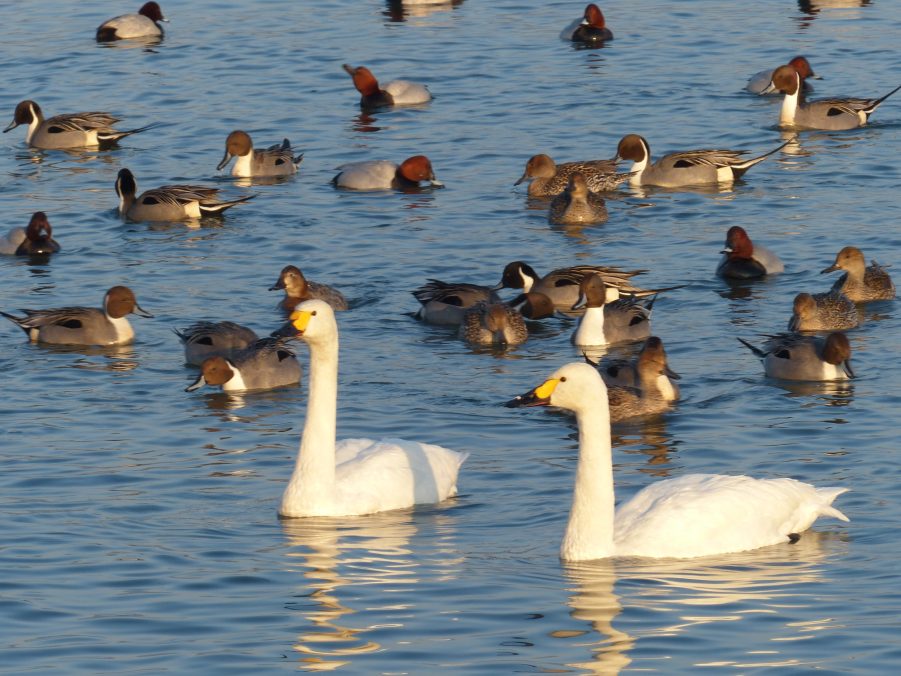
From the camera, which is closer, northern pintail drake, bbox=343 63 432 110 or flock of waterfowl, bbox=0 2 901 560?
flock of waterfowl, bbox=0 2 901 560

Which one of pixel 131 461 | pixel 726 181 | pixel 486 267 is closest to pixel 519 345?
pixel 486 267

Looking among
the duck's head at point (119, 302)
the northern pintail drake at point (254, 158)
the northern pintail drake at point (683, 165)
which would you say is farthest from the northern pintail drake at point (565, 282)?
the northern pintail drake at point (254, 158)

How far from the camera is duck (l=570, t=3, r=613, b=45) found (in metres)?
32.2

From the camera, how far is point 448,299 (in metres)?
19.0

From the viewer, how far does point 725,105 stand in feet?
93.7

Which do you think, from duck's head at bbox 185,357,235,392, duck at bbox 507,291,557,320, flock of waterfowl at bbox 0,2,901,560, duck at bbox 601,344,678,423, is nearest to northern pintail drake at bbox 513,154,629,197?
flock of waterfowl at bbox 0,2,901,560

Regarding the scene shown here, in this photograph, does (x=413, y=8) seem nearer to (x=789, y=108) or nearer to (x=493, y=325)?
(x=789, y=108)

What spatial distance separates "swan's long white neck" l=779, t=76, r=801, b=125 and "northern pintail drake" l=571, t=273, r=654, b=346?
9100 millimetres

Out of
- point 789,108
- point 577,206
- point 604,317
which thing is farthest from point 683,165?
point 604,317

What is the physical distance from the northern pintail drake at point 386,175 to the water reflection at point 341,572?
38.3 feet

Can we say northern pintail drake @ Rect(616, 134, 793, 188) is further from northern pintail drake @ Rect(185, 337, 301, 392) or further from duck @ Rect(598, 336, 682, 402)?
northern pintail drake @ Rect(185, 337, 301, 392)

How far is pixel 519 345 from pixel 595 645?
337 inches

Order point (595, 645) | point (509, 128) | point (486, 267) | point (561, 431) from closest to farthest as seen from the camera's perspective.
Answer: point (595, 645) < point (561, 431) < point (486, 267) < point (509, 128)

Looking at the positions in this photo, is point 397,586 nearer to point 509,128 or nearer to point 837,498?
point 837,498
